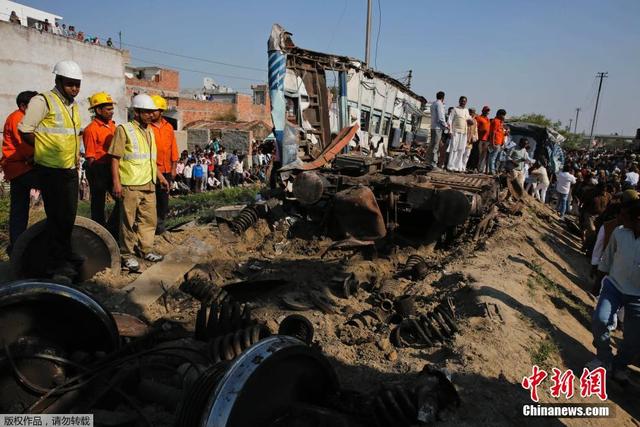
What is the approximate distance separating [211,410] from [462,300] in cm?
363

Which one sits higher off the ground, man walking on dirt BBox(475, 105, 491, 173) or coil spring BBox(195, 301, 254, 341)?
man walking on dirt BBox(475, 105, 491, 173)

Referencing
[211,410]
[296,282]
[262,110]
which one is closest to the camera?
[211,410]

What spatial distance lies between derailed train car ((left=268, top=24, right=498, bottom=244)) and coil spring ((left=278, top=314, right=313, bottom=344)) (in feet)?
10.1

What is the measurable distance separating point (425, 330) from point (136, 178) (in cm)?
379

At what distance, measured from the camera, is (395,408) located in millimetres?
2625

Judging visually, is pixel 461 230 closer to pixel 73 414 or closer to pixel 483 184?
pixel 483 184

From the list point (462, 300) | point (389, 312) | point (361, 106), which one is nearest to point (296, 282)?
point (389, 312)

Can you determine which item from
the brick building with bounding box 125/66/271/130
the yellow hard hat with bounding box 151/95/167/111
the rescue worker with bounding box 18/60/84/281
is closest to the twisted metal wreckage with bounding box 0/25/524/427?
the rescue worker with bounding box 18/60/84/281

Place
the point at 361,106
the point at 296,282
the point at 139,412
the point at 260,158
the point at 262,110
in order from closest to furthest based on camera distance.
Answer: the point at 139,412 → the point at 296,282 → the point at 361,106 → the point at 260,158 → the point at 262,110

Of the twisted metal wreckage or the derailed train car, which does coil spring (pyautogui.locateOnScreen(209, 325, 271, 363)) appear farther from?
the derailed train car

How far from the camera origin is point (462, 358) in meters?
3.69

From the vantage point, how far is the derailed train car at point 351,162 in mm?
6590

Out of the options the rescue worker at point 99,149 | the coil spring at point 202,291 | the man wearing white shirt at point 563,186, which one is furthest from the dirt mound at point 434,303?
the man wearing white shirt at point 563,186

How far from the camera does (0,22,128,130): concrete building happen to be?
18.3 metres
